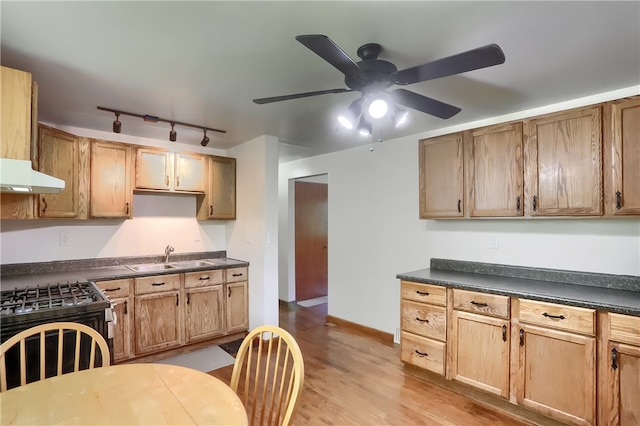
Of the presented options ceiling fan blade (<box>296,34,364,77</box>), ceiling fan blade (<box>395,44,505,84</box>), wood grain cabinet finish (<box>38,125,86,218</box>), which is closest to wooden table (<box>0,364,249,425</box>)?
ceiling fan blade (<box>296,34,364,77</box>)

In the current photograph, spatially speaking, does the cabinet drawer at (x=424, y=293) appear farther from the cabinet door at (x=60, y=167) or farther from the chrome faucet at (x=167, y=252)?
the cabinet door at (x=60, y=167)

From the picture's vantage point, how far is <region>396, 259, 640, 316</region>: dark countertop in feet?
6.32

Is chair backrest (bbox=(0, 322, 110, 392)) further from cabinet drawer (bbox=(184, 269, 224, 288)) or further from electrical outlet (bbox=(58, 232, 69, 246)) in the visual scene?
electrical outlet (bbox=(58, 232, 69, 246))

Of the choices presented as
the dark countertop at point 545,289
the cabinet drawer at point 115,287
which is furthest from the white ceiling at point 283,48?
the cabinet drawer at point 115,287

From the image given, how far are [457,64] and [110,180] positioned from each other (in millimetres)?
3200

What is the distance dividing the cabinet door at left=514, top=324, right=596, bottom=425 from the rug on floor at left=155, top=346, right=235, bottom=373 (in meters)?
2.41

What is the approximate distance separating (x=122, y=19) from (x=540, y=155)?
8.83 feet

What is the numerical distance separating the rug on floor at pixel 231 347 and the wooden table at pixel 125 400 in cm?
204

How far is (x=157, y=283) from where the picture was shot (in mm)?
3197

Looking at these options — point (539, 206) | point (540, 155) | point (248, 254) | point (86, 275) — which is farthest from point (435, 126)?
point (86, 275)

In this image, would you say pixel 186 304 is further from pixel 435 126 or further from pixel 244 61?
pixel 435 126

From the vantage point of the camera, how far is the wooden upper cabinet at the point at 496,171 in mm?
2473

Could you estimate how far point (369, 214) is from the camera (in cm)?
381

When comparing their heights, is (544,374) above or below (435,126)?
below
